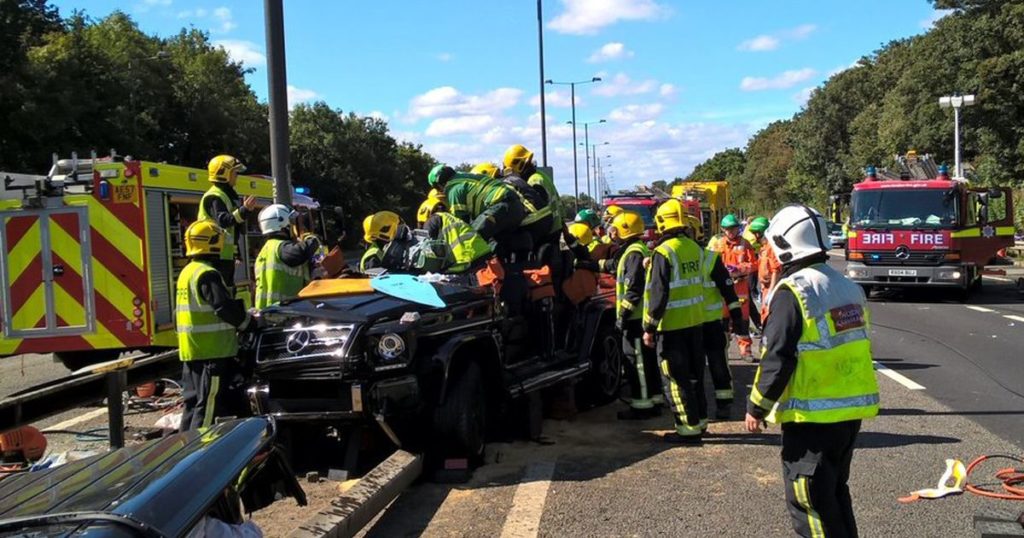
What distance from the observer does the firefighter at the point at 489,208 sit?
643 cm

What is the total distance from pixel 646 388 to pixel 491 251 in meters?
1.88

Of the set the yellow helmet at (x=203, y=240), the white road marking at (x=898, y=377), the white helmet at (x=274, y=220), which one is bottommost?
the white road marking at (x=898, y=377)

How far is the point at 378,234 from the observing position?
290 inches

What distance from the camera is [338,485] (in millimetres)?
5305

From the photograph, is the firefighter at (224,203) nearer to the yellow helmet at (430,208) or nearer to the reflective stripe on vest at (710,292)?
the yellow helmet at (430,208)

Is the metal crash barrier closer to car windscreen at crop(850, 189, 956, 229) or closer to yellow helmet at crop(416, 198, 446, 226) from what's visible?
yellow helmet at crop(416, 198, 446, 226)

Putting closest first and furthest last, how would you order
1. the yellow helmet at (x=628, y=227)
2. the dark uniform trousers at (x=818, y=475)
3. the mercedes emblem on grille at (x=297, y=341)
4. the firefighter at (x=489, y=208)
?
the dark uniform trousers at (x=818, y=475) < the mercedes emblem on grille at (x=297, y=341) < the firefighter at (x=489, y=208) < the yellow helmet at (x=628, y=227)

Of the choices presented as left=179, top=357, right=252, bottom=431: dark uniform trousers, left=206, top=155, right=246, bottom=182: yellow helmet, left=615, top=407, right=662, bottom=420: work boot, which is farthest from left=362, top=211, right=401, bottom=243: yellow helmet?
left=615, top=407, right=662, bottom=420: work boot

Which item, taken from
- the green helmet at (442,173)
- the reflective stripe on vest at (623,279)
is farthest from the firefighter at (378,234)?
the reflective stripe on vest at (623,279)

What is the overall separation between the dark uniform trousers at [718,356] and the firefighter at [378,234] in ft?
9.53

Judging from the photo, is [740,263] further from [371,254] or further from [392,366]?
[392,366]

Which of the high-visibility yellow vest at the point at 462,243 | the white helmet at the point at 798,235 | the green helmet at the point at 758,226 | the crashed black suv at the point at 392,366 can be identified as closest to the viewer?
the white helmet at the point at 798,235

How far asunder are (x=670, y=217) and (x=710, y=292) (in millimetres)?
883

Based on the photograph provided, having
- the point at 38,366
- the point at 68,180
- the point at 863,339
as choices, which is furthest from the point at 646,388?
the point at 38,366
